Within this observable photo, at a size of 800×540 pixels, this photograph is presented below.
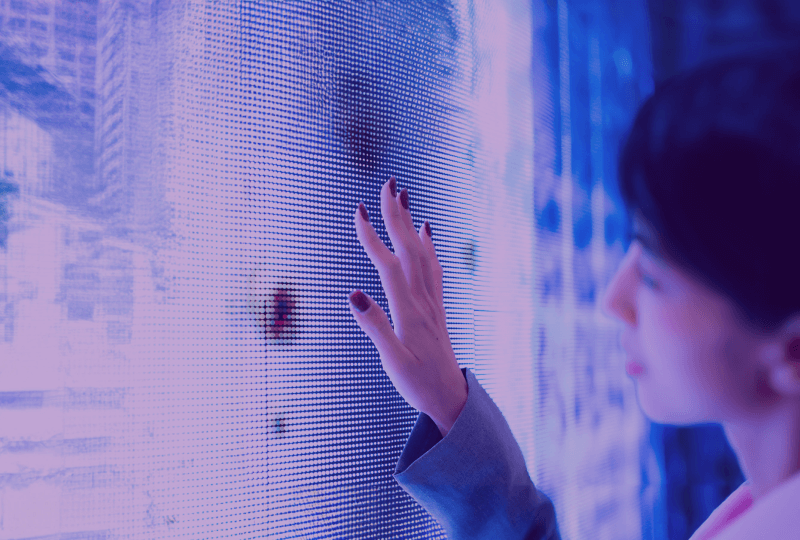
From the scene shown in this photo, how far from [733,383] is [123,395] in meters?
0.74

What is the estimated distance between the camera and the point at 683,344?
0.51m

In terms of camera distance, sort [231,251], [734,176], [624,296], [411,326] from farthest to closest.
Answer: [231,251], [411,326], [624,296], [734,176]

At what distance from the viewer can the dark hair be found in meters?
0.42

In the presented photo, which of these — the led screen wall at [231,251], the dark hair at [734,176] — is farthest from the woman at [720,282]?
the led screen wall at [231,251]

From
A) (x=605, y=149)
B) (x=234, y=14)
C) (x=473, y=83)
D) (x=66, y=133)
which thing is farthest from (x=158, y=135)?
(x=605, y=149)

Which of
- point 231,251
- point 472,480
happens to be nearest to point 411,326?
point 472,480

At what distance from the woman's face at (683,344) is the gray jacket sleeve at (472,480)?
0.73 feet

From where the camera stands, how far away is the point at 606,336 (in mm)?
1710

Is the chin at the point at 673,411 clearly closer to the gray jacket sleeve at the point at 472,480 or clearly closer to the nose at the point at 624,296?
the nose at the point at 624,296

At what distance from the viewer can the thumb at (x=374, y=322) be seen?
25.5 inches

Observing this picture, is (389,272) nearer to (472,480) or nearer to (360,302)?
(360,302)

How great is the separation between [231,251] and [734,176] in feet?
2.20

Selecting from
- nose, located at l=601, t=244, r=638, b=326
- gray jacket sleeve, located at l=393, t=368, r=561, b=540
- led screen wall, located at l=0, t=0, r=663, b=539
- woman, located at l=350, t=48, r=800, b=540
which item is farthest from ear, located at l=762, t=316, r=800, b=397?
led screen wall, located at l=0, t=0, r=663, b=539

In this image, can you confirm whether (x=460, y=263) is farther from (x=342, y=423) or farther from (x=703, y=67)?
(x=703, y=67)
